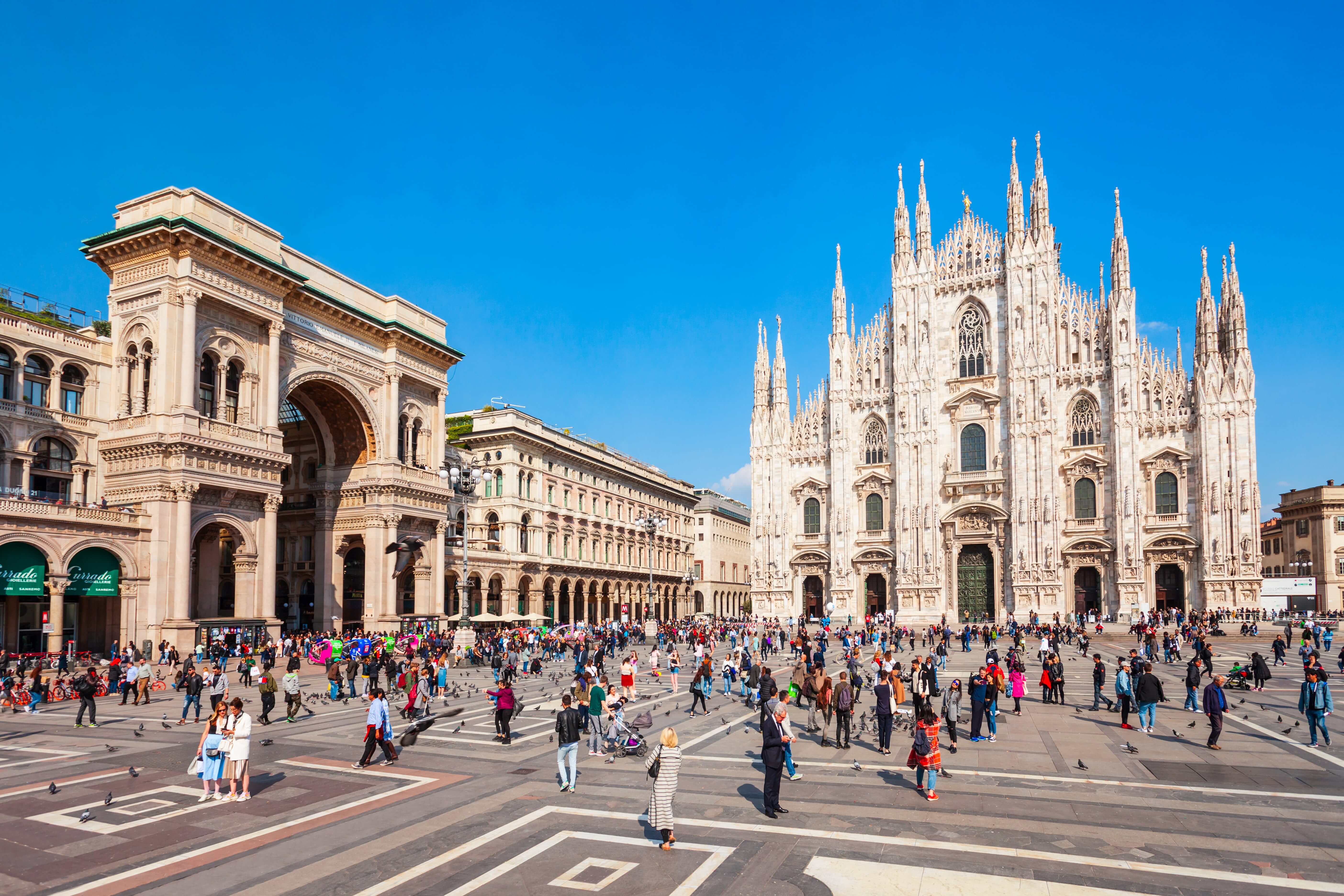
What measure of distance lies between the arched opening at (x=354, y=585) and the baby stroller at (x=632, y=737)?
3784cm

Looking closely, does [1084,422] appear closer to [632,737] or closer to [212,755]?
[632,737]

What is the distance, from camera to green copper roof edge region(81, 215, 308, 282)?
36250 millimetres

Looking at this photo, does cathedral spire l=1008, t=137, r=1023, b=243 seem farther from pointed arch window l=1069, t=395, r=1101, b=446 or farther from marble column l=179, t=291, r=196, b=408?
marble column l=179, t=291, r=196, b=408

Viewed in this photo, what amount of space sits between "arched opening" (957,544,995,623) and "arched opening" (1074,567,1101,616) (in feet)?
17.5

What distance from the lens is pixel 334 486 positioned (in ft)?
163

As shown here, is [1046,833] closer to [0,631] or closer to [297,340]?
[0,631]

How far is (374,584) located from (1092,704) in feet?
117

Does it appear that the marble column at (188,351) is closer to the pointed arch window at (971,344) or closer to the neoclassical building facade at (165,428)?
the neoclassical building facade at (165,428)

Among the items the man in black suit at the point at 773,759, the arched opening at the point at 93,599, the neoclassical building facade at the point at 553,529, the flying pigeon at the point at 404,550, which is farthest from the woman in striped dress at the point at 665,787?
the neoclassical building facade at the point at 553,529

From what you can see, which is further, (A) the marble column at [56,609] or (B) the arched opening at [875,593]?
(B) the arched opening at [875,593]

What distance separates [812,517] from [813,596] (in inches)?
241

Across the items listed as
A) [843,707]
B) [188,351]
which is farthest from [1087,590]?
[188,351]

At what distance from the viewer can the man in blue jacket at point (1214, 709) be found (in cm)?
1672

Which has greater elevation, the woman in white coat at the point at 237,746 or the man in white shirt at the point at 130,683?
the woman in white coat at the point at 237,746
